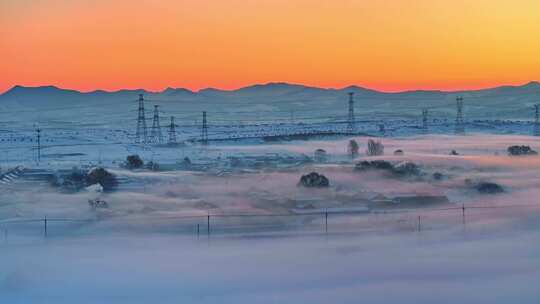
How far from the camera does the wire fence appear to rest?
1345 inches

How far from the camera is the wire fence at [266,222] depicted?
112ft

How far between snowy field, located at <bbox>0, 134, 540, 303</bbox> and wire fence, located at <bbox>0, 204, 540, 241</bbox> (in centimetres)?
10

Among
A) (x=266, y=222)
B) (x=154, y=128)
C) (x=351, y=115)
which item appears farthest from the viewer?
(x=351, y=115)

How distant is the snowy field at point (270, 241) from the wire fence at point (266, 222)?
0.32 ft

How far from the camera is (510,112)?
183750 mm

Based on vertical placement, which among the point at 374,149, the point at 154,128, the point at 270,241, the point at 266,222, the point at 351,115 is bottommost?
the point at 270,241

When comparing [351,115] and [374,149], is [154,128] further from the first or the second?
[374,149]

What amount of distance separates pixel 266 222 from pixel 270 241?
4748mm

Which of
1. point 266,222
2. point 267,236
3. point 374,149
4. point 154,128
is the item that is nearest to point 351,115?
point 374,149

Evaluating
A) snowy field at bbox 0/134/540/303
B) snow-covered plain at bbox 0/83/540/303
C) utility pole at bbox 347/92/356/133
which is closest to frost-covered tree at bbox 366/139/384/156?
utility pole at bbox 347/92/356/133

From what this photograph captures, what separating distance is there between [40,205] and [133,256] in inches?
530

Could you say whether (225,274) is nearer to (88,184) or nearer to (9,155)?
(88,184)

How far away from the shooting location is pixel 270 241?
3170 centimetres

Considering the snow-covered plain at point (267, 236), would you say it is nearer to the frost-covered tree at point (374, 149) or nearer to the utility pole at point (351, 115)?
the frost-covered tree at point (374, 149)
